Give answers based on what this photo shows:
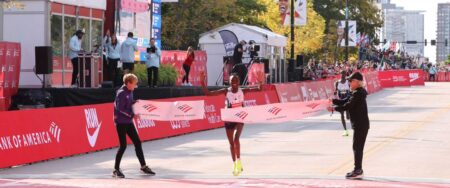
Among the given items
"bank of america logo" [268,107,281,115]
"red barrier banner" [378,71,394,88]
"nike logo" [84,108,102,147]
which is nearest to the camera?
"bank of america logo" [268,107,281,115]

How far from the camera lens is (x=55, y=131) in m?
21.2

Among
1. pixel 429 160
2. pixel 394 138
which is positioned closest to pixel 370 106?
pixel 394 138

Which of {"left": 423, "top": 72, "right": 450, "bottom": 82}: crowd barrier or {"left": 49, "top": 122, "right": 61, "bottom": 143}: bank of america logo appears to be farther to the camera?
{"left": 423, "top": 72, "right": 450, "bottom": 82}: crowd barrier

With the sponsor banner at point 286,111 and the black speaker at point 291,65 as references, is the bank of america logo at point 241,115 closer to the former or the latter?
the sponsor banner at point 286,111

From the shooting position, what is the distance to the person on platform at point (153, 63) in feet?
106

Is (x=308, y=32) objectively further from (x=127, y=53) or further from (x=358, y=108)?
(x=358, y=108)

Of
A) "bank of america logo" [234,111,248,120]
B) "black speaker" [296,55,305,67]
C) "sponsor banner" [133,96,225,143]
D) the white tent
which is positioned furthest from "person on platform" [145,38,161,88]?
"black speaker" [296,55,305,67]

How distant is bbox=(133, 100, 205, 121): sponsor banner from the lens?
1855cm

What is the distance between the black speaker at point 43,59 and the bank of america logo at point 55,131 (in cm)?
703

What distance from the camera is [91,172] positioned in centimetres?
1845

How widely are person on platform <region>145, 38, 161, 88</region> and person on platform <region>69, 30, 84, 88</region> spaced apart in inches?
111

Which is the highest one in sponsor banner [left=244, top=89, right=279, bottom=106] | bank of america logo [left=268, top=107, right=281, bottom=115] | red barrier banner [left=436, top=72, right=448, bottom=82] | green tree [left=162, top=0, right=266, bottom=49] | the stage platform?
green tree [left=162, top=0, right=266, bottom=49]

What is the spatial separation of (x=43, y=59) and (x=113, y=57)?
373cm

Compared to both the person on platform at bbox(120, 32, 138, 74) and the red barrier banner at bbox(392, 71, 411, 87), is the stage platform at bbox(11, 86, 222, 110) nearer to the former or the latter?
the person on platform at bbox(120, 32, 138, 74)
